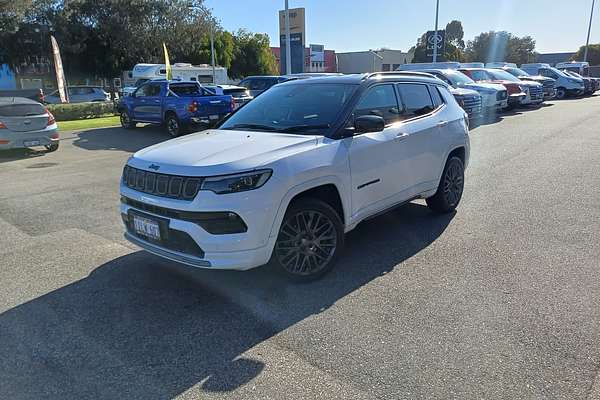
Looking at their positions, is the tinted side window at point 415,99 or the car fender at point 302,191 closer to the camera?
the car fender at point 302,191

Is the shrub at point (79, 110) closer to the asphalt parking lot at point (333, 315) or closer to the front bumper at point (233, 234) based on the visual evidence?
the asphalt parking lot at point (333, 315)

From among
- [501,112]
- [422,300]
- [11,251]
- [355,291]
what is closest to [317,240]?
[355,291]

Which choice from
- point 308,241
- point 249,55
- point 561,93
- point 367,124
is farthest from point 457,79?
point 249,55

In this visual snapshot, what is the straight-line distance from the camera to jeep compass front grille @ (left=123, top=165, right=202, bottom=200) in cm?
353

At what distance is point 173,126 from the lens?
14.7 meters

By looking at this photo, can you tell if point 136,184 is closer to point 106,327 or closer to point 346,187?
point 106,327

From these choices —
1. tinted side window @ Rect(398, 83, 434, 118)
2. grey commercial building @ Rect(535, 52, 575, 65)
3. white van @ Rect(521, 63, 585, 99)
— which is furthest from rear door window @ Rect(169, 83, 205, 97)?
grey commercial building @ Rect(535, 52, 575, 65)

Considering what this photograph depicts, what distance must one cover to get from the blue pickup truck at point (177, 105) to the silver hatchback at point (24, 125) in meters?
3.67

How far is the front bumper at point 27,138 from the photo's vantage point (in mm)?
10844

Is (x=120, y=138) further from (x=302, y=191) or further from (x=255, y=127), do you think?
(x=302, y=191)

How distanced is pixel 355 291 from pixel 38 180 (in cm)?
733

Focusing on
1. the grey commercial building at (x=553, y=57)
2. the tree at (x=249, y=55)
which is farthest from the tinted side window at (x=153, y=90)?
the grey commercial building at (x=553, y=57)

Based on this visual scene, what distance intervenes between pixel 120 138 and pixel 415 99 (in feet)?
38.9

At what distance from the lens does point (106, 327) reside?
3.45 m
